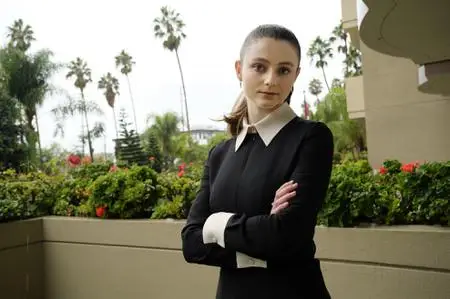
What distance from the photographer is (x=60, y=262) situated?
3.65m

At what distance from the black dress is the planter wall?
105 centimetres

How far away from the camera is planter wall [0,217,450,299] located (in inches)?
84.3

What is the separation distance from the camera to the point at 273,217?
119 centimetres

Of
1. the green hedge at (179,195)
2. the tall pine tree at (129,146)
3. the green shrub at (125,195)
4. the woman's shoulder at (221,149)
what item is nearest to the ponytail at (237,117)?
the woman's shoulder at (221,149)

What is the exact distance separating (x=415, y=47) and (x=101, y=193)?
8.31 feet

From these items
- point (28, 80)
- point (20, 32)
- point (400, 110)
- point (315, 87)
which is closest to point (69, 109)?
point (28, 80)

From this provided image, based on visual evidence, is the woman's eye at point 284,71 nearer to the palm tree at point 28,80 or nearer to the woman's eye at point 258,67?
the woman's eye at point 258,67

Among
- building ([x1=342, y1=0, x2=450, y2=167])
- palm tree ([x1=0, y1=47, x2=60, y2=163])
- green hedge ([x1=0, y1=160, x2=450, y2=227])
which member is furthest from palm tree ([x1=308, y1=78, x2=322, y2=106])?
green hedge ([x1=0, y1=160, x2=450, y2=227])

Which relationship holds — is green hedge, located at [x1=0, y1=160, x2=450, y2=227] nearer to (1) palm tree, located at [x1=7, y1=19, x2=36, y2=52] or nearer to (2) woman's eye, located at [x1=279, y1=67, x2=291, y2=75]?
(2) woman's eye, located at [x1=279, y1=67, x2=291, y2=75]

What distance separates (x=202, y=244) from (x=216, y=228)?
95 mm

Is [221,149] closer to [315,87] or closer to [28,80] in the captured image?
[28,80]

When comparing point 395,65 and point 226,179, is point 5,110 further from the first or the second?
point 226,179

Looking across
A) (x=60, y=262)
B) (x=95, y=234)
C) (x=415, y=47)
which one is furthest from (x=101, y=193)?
(x=415, y=47)

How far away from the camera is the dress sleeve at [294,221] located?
118 centimetres
